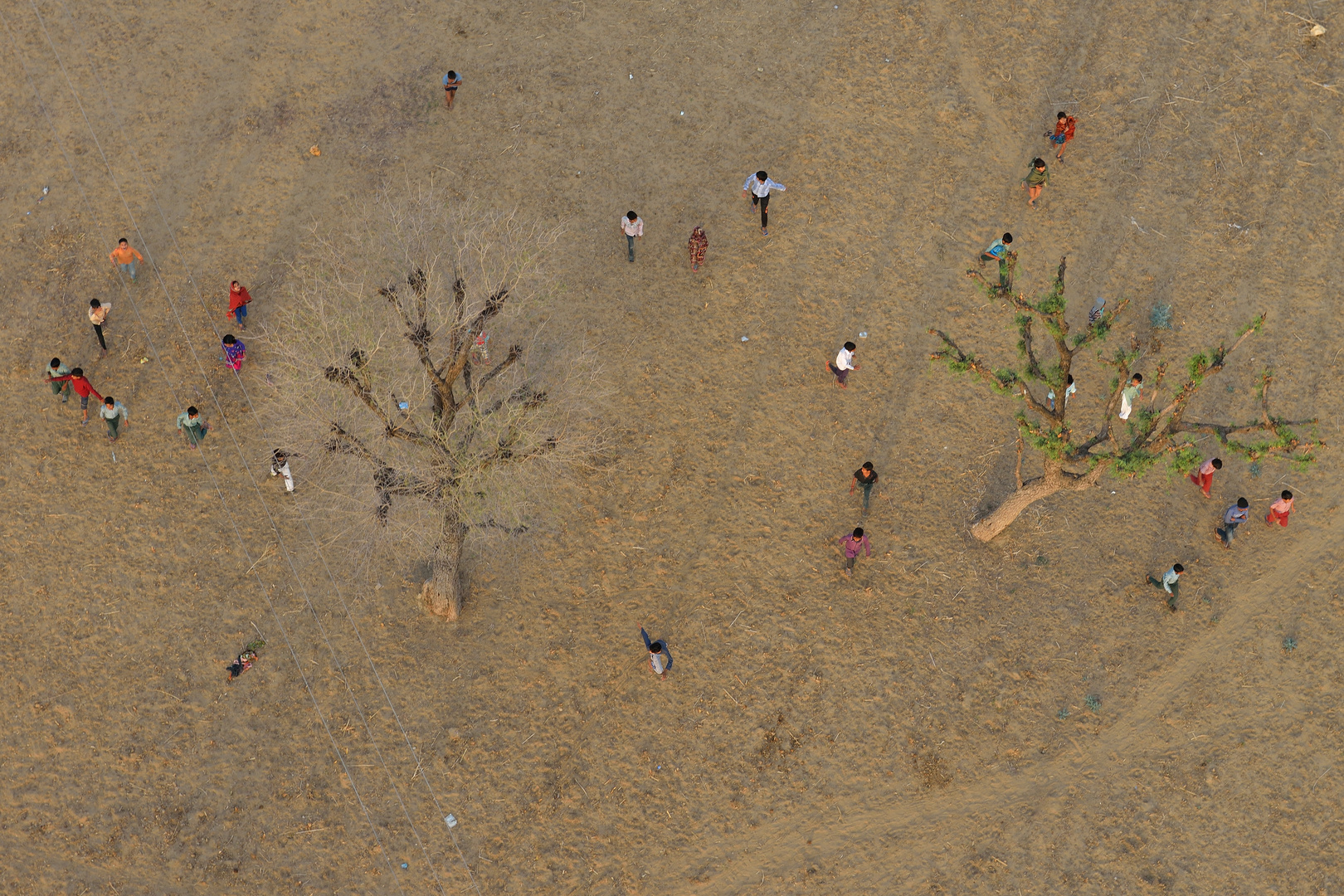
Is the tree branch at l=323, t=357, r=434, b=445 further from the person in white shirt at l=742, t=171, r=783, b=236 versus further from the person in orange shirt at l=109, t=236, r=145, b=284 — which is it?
the person in white shirt at l=742, t=171, r=783, b=236

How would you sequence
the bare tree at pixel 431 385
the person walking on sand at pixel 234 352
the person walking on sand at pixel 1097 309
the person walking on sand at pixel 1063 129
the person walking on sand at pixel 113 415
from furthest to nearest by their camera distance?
the person walking on sand at pixel 1063 129
the person walking on sand at pixel 1097 309
the person walking on sand at pixel 234 352
the person walking on sand at pixel 113 415
the bare tree at pixel 431 385

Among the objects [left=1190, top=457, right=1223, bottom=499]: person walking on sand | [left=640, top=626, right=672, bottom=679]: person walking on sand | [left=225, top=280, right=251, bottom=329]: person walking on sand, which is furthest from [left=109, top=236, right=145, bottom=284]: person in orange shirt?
[left=1190, top=457, right=1223, bottom=499]: person walking on sand

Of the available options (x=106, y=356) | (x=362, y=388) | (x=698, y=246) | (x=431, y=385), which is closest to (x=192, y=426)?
(x=106, y=356)

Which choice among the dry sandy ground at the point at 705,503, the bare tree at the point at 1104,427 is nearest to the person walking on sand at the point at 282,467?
the dry sandy ground at the point at 705,503

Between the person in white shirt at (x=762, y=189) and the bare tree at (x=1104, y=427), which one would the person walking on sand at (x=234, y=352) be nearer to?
the person in white shirt at (x=762, y=189)

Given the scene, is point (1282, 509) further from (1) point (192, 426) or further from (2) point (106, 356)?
(2) point (106, 356)

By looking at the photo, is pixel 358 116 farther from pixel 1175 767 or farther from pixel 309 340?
pixel 1175 767
